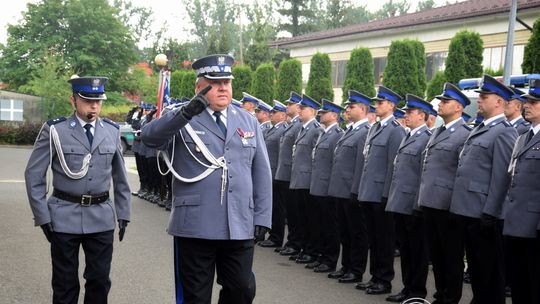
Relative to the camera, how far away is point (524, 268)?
19.3ft

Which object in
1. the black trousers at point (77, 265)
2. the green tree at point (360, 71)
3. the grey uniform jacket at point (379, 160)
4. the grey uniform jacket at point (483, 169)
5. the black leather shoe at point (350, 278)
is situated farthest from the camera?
the green tree at point (360, 71)

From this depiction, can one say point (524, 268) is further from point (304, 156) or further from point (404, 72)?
point (404, 72)

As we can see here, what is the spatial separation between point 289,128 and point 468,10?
740 inches

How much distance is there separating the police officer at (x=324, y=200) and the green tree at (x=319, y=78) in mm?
16769

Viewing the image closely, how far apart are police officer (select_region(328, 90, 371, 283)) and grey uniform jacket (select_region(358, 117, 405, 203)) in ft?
0.94

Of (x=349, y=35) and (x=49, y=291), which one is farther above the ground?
(x=349, y=35)

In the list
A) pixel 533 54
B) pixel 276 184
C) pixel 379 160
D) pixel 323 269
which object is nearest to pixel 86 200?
pixel 379 160

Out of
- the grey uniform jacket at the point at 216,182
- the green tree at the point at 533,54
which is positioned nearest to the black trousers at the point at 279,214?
the grey uniform jacket at the point at 216,182

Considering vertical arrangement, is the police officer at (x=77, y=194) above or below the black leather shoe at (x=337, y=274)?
above

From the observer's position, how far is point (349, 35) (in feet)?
112

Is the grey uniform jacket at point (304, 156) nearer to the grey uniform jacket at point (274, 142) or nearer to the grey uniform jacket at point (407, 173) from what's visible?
the grey uniform jacket at point (274, 142)

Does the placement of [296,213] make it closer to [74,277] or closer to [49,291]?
[49,291]

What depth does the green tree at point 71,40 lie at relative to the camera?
182 feet

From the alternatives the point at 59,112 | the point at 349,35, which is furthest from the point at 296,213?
the point at 59,112
